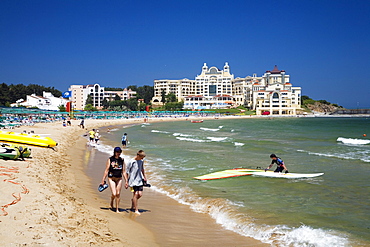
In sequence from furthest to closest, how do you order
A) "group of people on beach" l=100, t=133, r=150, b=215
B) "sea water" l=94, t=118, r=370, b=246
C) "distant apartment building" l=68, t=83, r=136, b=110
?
"distant apartment building" l=68, t=83, r=136, b=110 → "group of people on beach" l=100, t=133, r=150, b=215 → "sea water" l=94, t=118, r=370, b=246

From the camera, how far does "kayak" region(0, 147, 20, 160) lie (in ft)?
36.0

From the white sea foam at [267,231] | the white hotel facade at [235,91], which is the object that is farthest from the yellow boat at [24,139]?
the white hotel facade at [235,91]

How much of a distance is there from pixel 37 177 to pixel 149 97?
463 ft

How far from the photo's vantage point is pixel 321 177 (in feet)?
44.3

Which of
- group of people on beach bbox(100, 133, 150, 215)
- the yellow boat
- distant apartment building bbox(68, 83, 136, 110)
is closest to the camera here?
group of people on beach bbox(100, 133, 150, 215)

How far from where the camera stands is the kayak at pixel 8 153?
11.0 m

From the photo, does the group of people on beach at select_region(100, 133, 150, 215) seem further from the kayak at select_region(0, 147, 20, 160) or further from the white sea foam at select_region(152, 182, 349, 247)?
the kayak at select_region(0, 147, 20, 160)

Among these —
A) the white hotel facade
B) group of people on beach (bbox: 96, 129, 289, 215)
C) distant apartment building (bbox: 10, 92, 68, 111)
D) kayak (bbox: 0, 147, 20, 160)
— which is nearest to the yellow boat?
kayak (bbox: 0, 147, 20, 160)

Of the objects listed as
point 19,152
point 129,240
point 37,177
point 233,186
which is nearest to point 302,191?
point 233,186

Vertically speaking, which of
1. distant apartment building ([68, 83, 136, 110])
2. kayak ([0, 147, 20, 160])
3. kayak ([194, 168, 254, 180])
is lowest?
kayak ([194, 168, 254, 180])

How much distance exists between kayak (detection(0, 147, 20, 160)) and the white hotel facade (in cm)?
11301

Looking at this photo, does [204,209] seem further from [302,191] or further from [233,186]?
[302,191]

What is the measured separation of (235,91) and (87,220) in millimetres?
142629

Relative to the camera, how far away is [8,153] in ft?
36.6
